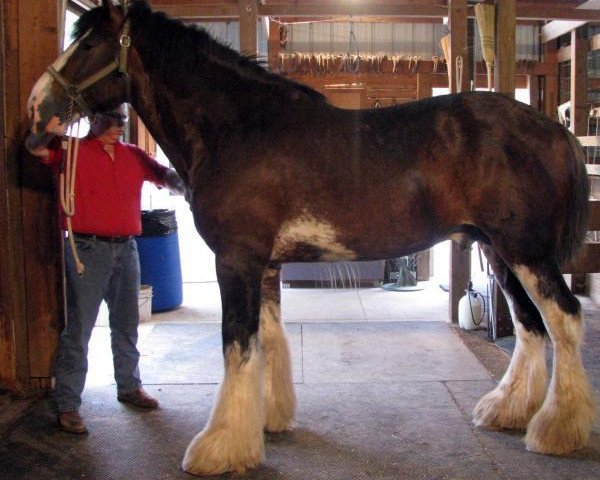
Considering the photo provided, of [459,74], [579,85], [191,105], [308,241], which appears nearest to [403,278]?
[579,85]

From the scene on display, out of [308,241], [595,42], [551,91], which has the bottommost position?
[308,241]

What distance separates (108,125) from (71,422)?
1441 millimetres

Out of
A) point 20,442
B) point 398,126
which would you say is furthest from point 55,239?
point 398,126

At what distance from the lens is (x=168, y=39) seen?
2.73m

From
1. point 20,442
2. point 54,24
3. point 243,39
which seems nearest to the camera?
point 20,442

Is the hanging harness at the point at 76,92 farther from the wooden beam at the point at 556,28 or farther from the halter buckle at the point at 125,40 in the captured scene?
the wooden beam at the point at 556,28

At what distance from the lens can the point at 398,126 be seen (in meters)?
2.72

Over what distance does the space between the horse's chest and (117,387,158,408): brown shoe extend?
1.16 metres

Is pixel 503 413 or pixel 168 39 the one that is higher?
pixel 168 39

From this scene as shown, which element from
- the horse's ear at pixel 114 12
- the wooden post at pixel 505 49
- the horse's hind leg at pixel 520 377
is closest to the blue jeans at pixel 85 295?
the horse's ear at pixel 114 12

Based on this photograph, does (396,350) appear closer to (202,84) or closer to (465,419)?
(465,419)

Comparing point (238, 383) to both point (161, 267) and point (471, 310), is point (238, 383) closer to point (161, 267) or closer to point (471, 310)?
point (471, 310)

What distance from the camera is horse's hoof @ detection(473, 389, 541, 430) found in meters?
2.94

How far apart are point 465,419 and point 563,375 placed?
0.59 meters
